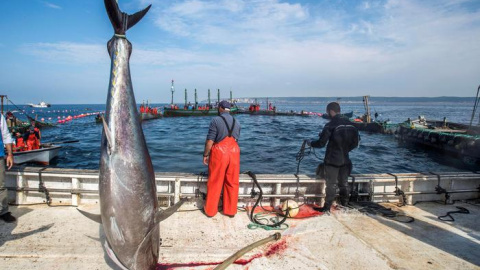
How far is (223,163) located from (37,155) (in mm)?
14139

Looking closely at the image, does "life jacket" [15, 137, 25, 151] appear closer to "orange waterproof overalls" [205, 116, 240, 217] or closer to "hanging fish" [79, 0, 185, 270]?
"orange waterproof overalls" [205, 116, 240, 217]

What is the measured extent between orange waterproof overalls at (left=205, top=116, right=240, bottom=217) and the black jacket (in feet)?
5.34

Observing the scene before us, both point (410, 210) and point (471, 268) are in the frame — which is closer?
point (471, 268)

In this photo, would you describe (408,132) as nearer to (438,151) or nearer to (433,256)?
(438,151)

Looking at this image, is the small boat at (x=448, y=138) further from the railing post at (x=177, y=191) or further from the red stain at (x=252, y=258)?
the railing post at (x=177, y=191)

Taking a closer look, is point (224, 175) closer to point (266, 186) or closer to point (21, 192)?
point (266, 186)

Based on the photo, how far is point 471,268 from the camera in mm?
3367

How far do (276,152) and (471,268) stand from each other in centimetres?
1603

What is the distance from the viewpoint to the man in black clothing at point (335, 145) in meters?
4.82

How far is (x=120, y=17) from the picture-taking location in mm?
2678

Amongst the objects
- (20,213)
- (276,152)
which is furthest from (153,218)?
(276,152)

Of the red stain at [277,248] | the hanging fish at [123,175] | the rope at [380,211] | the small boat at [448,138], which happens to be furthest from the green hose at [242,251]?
the small boat at [448,138]

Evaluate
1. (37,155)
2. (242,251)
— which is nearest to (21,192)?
(242,251)

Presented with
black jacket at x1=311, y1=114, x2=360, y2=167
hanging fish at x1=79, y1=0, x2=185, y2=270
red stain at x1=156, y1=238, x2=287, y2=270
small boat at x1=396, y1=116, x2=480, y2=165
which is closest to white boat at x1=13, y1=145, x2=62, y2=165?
red stain at x1=156, y1=238, x2=287, y2=270
